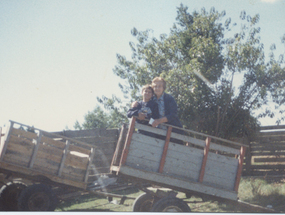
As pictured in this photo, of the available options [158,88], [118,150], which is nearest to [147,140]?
[118,150]

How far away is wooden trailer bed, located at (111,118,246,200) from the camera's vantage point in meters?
3.90

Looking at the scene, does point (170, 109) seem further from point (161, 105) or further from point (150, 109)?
point (150, 109)

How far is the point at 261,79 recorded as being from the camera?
24.9 feet

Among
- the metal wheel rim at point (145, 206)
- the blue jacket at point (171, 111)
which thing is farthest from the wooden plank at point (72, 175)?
the blue jacket at point (171, 111)

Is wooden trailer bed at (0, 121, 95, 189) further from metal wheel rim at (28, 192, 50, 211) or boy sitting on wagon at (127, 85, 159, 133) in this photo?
boy sitting on wagon at (127, 85, 159, 133)

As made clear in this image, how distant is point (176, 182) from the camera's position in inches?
157

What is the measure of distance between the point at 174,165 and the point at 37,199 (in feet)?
7.38

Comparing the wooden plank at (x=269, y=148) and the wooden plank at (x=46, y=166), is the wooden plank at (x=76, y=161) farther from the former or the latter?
the wooden plank at (x=269, y=148)

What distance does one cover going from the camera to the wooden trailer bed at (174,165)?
3.90 m

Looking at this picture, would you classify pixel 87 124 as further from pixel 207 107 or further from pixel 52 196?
pixel 52 196

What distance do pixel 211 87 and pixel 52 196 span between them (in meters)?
5.38

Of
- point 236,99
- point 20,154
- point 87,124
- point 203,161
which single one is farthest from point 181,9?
point 87,124

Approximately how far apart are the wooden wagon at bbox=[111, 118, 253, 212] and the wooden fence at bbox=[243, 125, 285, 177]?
4804 mm

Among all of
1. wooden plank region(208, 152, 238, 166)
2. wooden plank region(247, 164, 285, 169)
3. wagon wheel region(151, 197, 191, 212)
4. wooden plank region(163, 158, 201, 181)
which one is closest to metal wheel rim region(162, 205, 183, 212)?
wagon wheel region(151, 197, 191, 212)
